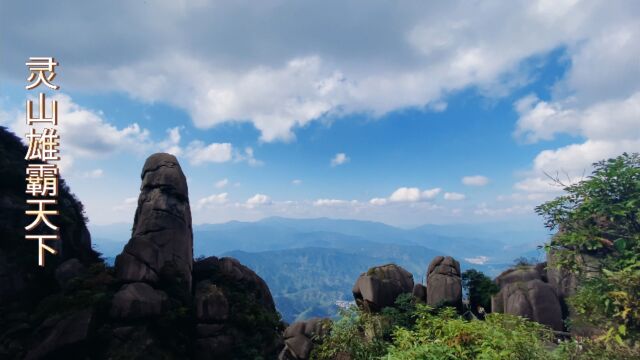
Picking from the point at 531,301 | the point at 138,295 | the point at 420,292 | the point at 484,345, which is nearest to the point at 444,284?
the point at 420,292

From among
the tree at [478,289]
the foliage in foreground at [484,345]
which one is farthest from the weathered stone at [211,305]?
the tree at [478,289]

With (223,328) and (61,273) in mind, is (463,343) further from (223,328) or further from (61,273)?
(61,273)

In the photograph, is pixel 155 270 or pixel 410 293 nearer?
pixel 155 270

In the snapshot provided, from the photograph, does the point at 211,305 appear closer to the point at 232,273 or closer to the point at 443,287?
the point at 232,273

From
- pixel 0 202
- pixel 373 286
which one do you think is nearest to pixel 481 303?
pixel 373 286

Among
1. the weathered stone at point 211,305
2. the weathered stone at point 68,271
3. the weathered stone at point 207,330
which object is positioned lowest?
the weathered stone at point 207,330

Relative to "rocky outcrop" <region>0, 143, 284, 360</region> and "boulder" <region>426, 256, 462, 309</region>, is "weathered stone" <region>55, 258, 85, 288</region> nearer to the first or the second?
"rocky outcrop" <region>0, 143, 284, 360</region>

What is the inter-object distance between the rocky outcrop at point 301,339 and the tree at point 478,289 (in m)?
15.4

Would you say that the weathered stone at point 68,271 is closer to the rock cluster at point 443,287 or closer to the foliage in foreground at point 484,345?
the foliage in foreground at point 484,345

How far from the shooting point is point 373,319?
75.6 feet

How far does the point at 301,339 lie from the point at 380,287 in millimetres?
8416

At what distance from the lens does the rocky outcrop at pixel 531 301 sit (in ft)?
96.6

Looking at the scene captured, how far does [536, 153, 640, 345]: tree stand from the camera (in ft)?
36.0

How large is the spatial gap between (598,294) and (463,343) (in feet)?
20.2
